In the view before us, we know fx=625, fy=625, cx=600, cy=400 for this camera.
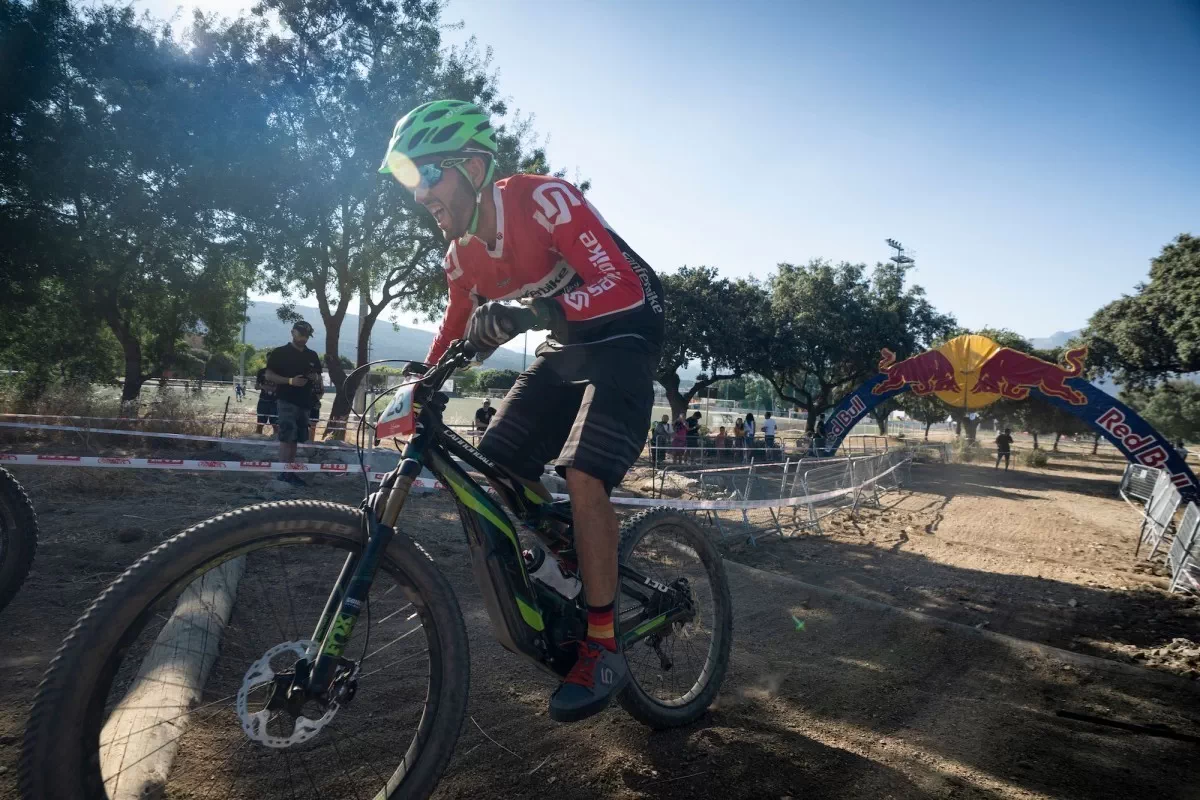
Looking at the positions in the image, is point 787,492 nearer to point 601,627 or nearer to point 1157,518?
point 1157,518

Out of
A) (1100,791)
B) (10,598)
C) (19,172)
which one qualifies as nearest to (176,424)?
(19,172)

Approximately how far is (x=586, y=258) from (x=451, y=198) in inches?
23.2

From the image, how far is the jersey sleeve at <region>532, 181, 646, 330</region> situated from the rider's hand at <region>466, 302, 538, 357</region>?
0.79 ft

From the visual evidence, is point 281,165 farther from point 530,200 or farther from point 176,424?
point 530,200

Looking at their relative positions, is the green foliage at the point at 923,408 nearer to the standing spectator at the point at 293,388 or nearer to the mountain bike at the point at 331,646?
the standing spectator at the point at 293,388

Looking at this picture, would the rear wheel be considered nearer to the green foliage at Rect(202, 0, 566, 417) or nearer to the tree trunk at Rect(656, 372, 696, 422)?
the green foliage at Rect(202, 0, 566, 417)

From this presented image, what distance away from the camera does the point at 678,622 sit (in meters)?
2.90

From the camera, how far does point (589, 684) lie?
2225 mm

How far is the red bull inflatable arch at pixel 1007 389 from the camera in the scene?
608 inches

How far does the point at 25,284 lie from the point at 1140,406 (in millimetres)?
73648

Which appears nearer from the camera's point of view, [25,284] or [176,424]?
[176,424]

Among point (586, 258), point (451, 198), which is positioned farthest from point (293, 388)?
point (586, 258)

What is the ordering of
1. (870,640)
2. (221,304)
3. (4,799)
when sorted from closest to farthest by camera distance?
(4,799)
(870,640)
(221,304)

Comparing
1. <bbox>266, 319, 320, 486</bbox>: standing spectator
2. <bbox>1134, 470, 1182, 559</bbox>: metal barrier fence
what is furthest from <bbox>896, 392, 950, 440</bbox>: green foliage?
<bbox>266, 319, 320, 486</bbox>: standing spectator
